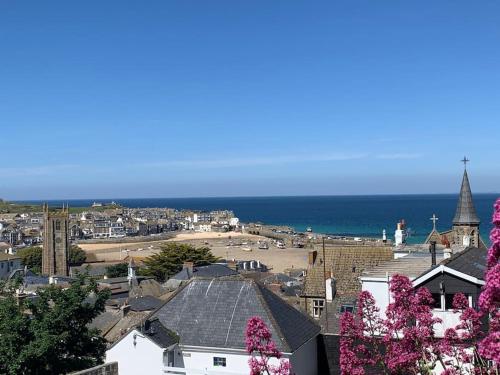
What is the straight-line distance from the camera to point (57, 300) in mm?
19391

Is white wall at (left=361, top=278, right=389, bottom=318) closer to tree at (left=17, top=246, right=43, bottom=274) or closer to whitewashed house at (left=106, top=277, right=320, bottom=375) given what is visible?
whitewashed house at (left=106, top=277, right=320, bottom=375)

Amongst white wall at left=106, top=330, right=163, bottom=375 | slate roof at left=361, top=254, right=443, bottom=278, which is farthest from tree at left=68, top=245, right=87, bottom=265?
slate roof at left=361, top=254, right=443, bottom=278

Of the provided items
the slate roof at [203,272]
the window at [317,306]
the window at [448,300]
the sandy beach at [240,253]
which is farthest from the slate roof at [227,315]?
the sandy beach at [240,253]

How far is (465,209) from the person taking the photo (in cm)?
4012

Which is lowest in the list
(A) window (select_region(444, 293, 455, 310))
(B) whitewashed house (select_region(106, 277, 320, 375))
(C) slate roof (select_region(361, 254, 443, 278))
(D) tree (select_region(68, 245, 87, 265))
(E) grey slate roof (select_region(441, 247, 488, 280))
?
(D) tree (select_region(68, 245, 87, 265))

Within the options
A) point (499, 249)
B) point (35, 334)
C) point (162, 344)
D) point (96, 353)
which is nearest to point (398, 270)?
point (162, 344)

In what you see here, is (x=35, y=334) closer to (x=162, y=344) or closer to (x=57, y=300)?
(x=57, y=300)

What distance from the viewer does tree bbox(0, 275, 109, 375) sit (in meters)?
17.2

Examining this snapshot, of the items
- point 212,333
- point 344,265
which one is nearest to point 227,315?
point 212,333

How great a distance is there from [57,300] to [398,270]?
12099 millimetres

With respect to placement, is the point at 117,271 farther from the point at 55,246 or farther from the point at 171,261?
the point at 55,246

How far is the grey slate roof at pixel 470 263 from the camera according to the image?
64.5 feet

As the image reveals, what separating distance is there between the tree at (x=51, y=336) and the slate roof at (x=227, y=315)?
3.18 metres

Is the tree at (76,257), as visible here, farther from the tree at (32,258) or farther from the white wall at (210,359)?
the white wall at (210,359)
